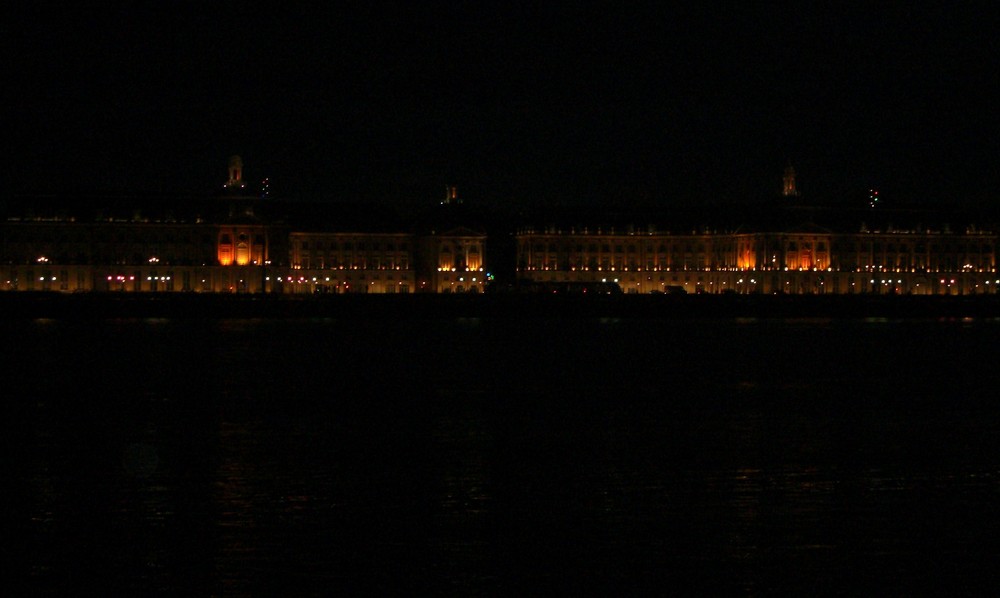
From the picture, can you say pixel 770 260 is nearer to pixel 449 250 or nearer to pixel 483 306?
pixel 449 250

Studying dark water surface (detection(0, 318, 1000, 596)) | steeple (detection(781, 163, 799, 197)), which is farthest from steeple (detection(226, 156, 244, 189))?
dark water surface (detection(0, 318, 1000, 596))

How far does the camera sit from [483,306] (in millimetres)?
103812

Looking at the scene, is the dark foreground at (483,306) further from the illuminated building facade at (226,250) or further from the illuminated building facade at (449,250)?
the illuminated building facade at (449,250)

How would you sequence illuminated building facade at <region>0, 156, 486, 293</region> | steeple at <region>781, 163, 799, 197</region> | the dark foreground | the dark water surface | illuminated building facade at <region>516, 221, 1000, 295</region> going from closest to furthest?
the dark water surface
the dark foreground
illuminated building facade at <region>0, 156, 486, 293</region>
illuminated building facade at <region>516, 221, 1000, 295</region>
steeple at <region>781, 163, 799, 197</region>

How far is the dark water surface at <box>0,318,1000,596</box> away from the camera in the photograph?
16.9 metres

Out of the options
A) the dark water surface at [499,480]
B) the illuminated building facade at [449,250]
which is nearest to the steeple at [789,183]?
the illuminated building facade at [449,250]

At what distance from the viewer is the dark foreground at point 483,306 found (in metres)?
96.2

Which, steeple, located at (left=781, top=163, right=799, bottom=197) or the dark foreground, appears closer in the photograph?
the dark foreground

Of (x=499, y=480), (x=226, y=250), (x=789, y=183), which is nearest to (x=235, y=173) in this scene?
(x=226, y=250)

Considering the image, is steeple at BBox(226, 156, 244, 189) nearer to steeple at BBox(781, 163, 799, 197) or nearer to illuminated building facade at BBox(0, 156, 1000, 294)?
illuminated building facade at BBox(0, 156, 1000, 294)

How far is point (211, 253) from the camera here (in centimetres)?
12488

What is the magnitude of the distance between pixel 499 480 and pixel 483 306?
81.3 meters

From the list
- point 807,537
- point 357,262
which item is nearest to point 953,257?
point 357,262

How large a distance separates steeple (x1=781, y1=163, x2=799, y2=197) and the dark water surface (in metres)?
100
